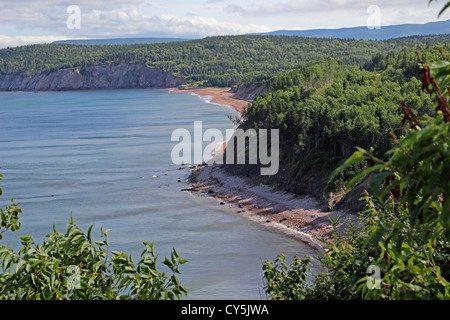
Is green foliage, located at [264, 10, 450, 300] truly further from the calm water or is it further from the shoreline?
the shoreline

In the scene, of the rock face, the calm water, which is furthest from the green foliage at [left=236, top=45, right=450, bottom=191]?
the rock face

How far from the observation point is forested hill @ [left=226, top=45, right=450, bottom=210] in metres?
43.8

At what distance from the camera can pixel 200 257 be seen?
35719 mm

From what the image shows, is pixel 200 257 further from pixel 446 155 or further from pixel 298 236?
pixel 446 155

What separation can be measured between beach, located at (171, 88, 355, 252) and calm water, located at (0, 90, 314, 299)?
1278mm

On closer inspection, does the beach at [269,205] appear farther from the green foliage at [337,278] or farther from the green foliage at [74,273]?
the green foliage at [74,273]

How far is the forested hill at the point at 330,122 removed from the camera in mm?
43750

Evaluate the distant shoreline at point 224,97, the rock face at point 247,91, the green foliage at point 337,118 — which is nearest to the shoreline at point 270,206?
the green foliage at point 337,118

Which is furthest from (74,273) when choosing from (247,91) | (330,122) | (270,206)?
(247,91)

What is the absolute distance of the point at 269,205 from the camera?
155 ft

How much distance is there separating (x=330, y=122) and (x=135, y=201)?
18358 mm

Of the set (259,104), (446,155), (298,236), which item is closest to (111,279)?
(446,155)

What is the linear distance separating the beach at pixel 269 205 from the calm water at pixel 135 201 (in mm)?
1278

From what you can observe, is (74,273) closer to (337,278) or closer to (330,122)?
(337,278)
